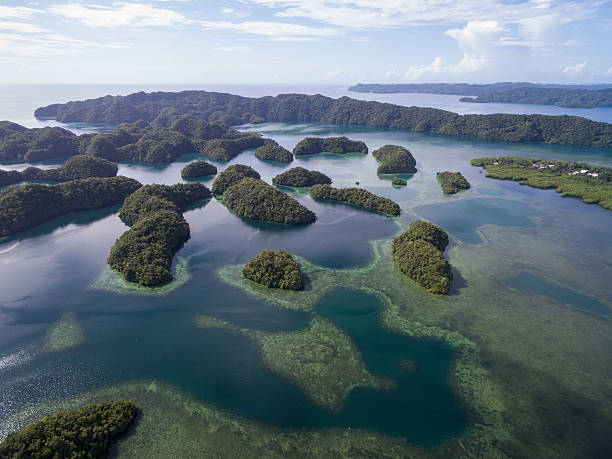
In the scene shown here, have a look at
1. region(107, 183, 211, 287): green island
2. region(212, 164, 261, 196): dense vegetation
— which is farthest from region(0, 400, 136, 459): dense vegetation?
region(212, 164, 261, 196): dense vegetation

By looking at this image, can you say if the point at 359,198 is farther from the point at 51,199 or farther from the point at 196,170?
the point at 51,199

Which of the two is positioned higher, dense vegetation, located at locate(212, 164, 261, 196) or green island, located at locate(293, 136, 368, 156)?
green island, located at locate(293, 136, 368, 156)

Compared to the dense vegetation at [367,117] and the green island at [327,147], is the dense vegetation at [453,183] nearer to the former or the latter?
the green island at [327,147]

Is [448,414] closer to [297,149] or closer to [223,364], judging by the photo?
[223,364]

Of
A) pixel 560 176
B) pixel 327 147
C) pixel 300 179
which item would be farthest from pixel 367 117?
pixel 300 179

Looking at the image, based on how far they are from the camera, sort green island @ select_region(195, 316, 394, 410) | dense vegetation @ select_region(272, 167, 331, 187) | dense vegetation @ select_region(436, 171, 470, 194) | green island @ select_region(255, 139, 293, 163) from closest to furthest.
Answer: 1. green island @ select_region(195, 316, 394, 410)
2. dense vegetation @ select_region(436, 171, 470, 194)
3. dense vegetation @ select_region(272, 167, 331, 187)
4. green island @ select_region(255, 139, 293, 163)

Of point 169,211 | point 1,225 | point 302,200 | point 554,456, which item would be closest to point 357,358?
point 554,456

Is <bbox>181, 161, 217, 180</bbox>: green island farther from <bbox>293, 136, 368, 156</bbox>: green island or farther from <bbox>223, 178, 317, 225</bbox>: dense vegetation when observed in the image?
<bbox>293, 136, 368, 156</bbox>: green island
